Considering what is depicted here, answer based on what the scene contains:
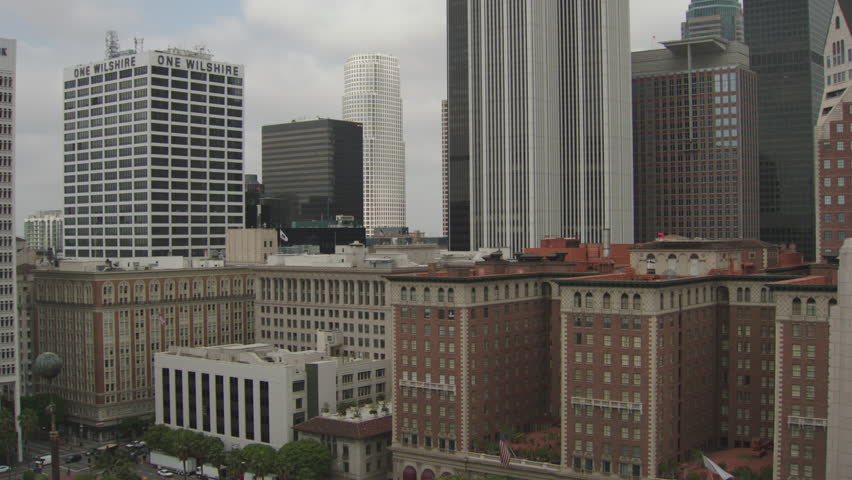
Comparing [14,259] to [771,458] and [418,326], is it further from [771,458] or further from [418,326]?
[771,458]

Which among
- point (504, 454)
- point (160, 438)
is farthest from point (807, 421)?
point (160, 438)

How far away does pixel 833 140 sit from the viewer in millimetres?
159250

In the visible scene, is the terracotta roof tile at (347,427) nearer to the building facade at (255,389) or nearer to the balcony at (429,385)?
the building facade at (255,389)

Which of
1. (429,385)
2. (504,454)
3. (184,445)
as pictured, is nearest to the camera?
(504,454)

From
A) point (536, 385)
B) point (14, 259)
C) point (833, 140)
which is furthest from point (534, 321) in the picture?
point (14, 259)

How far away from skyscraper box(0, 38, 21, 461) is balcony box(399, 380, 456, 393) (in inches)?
3471

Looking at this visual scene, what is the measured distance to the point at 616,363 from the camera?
134 m

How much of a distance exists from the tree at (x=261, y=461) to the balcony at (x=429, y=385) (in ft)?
89.8

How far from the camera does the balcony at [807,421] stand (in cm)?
12019

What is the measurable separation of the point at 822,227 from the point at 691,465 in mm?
51517

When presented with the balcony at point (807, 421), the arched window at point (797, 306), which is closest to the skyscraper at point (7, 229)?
the balcony at point (807, 421)

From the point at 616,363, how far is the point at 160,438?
3807 inches

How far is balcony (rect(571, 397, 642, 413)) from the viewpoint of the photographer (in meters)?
132

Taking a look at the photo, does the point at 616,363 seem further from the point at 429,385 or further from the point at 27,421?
the point at 27,421
